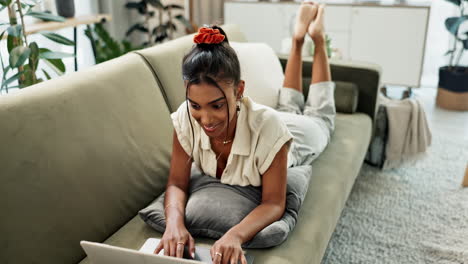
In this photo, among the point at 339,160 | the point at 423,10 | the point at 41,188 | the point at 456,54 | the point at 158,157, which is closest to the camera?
the point at 41,188

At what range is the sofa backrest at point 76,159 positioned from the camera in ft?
3.44

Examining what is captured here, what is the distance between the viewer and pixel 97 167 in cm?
123

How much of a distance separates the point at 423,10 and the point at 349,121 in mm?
1775

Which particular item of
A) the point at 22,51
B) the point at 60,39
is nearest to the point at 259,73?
the point at 60,39

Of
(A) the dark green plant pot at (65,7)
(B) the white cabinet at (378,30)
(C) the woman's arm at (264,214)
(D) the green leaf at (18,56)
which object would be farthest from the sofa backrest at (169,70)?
(B) the white cabinet at (378,30)

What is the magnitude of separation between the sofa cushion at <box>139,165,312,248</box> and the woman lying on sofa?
2cm

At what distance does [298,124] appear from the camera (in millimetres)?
1739

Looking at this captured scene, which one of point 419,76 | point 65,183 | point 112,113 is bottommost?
point 419,76

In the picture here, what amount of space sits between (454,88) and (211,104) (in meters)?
2.71

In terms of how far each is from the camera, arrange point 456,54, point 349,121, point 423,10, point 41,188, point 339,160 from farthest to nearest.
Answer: point 456,54 < point 423,10 < point 349,121 < point 339,160 < point 41,188

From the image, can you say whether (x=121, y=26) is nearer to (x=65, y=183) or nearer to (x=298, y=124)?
(x=298, y=124)

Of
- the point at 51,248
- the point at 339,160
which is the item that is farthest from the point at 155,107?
the point at 339,160

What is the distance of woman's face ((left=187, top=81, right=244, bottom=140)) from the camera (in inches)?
44.8

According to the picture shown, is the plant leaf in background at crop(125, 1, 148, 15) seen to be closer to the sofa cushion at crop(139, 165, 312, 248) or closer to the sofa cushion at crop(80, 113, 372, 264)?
the sofa cushion at crop(80, 113, 372, 264)
